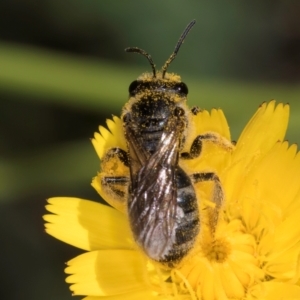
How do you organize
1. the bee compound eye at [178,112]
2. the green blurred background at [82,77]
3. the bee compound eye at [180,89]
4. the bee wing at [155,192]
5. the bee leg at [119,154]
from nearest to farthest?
1. the bee wing at [155,192]
2. the bee compound eye at [178,112]
3. the bee compound eye at [180,89]
4. the bee leg at [119,154]
5. the green blurred background at [82,77]

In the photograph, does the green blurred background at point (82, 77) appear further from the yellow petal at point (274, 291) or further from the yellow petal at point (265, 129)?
the yellow petal at point (274, 291)

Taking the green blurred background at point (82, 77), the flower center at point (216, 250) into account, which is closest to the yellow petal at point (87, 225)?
the flower center at point (216, 250)

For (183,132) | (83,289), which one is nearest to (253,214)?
(183,132)

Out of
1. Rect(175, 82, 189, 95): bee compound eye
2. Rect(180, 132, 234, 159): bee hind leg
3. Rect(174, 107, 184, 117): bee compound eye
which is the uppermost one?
Rect(175, 82, 189, 95): bee compound eye

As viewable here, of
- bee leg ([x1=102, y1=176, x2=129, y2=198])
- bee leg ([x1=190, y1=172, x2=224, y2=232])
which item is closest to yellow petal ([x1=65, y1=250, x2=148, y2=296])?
bee leg ([x1=102, y1=176, x2=129, y2=198])

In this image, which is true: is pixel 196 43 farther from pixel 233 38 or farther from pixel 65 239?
pixel 65 239

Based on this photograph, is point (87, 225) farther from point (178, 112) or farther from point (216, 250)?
point (178, 112)

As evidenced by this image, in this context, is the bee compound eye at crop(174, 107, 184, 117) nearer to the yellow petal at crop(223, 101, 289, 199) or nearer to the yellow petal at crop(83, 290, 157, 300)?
the yellow petal at crop(223, 101, 289, 199)

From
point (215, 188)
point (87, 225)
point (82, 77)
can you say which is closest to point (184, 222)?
point (215, 188)
